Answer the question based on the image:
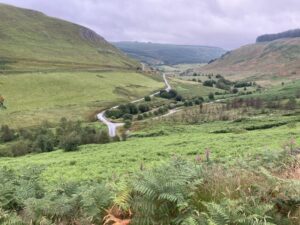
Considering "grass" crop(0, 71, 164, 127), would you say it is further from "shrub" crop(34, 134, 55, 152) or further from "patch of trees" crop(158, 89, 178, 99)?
"shrub" crop(34, 134, 55, 152)

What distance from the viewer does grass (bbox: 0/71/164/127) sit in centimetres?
12057

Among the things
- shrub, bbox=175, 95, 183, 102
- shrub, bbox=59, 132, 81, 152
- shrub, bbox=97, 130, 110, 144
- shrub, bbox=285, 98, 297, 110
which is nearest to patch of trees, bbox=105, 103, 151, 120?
shrub, bbox=175, 95, 183, 102

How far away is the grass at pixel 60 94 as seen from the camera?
4747 inches

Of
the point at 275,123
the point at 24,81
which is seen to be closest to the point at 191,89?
the point at 24,81

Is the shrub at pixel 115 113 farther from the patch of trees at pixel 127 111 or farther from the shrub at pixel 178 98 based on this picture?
the shrub at pixel 178 98

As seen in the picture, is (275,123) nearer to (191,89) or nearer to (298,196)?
(298,196)

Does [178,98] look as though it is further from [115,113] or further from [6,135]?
[6,135]

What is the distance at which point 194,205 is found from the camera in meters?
8.55

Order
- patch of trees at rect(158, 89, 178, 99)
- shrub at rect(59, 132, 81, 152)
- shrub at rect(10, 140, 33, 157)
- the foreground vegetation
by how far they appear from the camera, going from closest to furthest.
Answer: the foreground vegetation, shrub at rect(59, 132, 81, 152), shrub at rect(10, 140, 33, 157), patch of trees at rect(158, 89, 178, 99)

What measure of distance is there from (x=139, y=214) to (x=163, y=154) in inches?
1304

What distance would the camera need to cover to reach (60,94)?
155750mm

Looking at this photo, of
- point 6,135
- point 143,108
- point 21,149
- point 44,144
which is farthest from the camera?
point 143,108

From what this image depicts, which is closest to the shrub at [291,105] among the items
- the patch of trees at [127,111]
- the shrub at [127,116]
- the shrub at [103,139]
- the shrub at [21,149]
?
the patch of trees at [127,111]

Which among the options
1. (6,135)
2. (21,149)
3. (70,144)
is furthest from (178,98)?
(70,144)
